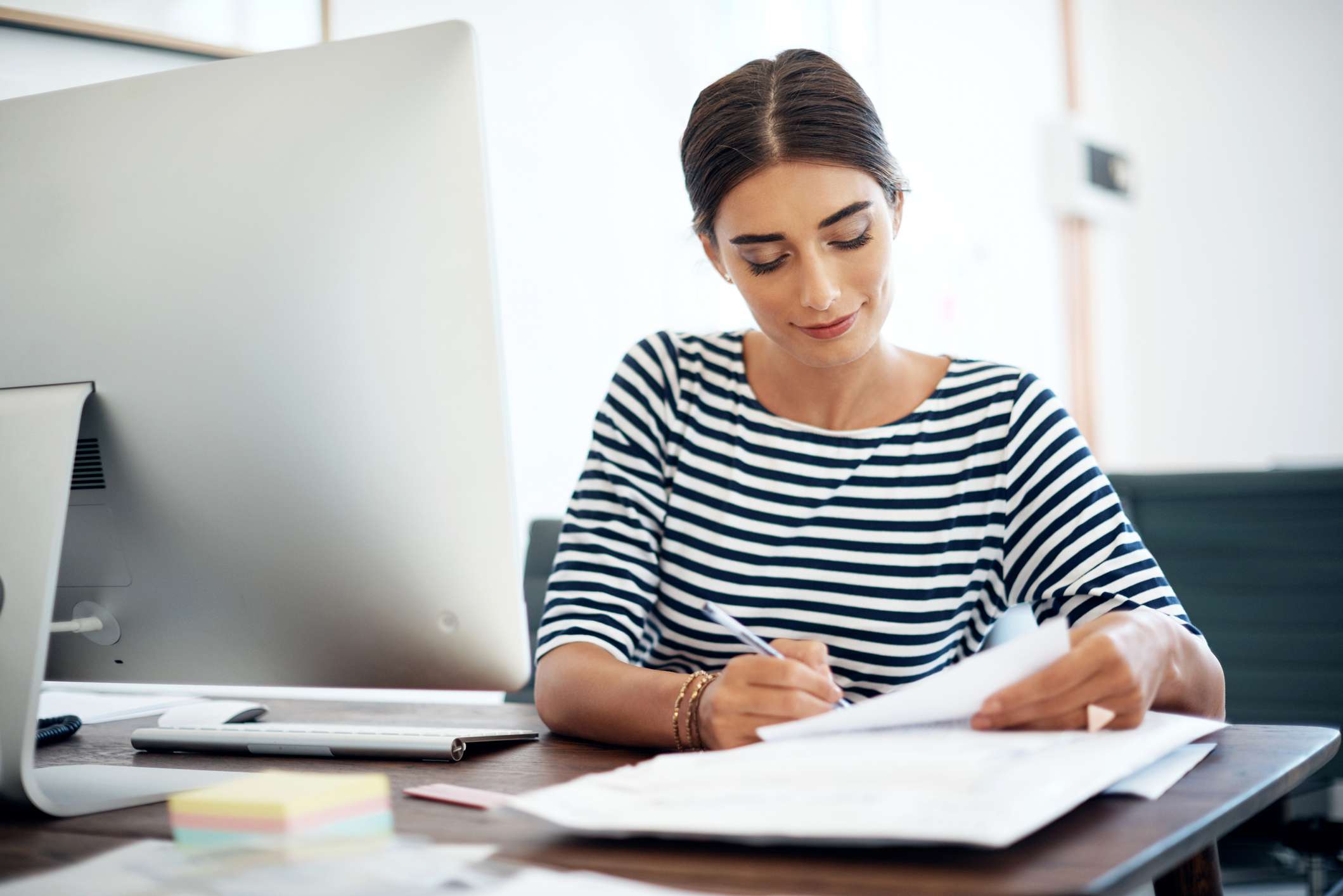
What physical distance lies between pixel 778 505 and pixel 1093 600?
1.09ft

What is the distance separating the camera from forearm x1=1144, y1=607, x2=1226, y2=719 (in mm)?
889

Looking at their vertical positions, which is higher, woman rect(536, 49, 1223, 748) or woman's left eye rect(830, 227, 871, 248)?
woman's left eye rect(830, 227, 871, 248)

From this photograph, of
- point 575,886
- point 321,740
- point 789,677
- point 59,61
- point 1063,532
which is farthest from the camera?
point 59,61

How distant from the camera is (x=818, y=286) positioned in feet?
3.71

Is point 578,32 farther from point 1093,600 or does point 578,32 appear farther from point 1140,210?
point 1140,210

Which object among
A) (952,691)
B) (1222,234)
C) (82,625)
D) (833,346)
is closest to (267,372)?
(82,625)

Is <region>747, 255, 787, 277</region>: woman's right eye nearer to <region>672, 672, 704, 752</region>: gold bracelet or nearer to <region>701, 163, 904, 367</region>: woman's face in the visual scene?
<region>701, 163, 904, 367</region>: woman's face

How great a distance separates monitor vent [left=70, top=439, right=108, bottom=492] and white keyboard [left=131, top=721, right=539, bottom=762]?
0.25 meters

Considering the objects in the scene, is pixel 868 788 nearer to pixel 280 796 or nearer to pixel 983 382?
pixel 280 796

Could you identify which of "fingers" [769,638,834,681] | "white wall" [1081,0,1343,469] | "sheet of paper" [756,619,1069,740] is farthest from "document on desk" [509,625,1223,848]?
"white wall" [1081,0,1343,469]

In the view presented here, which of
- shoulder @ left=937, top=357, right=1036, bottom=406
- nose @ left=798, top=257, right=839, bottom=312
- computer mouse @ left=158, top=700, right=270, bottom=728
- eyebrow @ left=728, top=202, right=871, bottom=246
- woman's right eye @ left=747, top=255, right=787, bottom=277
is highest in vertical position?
A: eyebrow @ left=728, top=202, right=871, bottom=246

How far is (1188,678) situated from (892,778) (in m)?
0.39

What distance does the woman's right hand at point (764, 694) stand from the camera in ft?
2.71

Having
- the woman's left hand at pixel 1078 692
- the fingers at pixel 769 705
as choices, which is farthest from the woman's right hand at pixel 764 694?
the woman's left hand at pixel 1078 692
